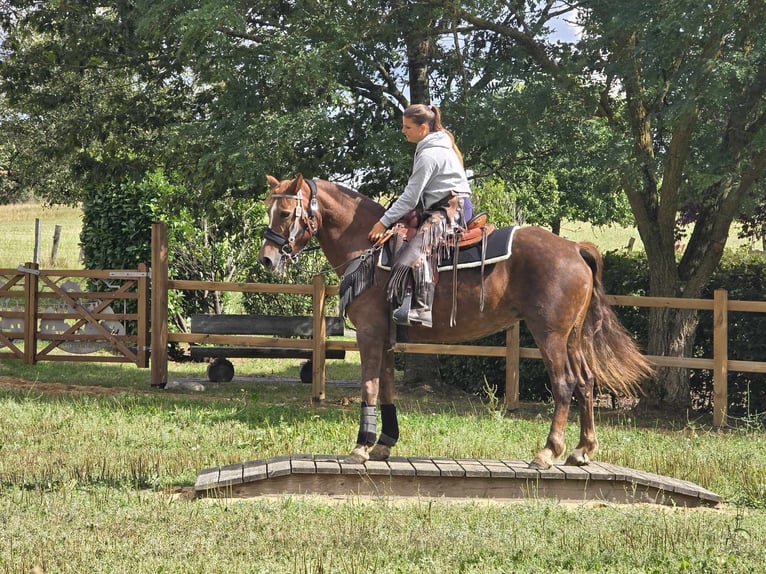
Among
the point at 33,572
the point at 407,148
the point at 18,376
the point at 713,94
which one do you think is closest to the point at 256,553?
the point at 33,572

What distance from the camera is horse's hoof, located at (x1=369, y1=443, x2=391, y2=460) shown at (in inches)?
318

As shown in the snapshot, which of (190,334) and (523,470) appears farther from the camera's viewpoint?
(190,334)

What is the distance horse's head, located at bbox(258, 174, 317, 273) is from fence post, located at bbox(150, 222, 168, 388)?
7142 mm

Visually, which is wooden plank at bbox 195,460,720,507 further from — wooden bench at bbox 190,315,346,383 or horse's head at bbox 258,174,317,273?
wooden bench at bbox 190,315,346,383

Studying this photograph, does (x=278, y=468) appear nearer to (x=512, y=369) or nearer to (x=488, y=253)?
(x=488, y=253)

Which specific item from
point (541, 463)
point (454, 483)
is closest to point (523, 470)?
point (541, 463)

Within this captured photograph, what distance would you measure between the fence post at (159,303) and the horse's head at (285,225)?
23.4ft

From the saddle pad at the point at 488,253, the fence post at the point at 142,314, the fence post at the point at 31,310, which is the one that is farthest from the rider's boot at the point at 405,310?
the fence post at the point at 31,310

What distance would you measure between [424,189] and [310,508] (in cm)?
268

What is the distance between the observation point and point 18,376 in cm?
1548

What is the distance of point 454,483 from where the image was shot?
7.66 meters

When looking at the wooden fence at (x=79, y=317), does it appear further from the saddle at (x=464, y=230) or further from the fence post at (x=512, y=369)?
the saddle at (x=464, y=230)

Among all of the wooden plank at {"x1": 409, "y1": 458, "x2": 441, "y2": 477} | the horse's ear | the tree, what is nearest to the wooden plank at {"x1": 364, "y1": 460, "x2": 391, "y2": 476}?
the wooden plank at {"x1": 409, "y1": 458, "x2": 441, "y2": 477}

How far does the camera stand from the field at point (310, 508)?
5727 millimetres
